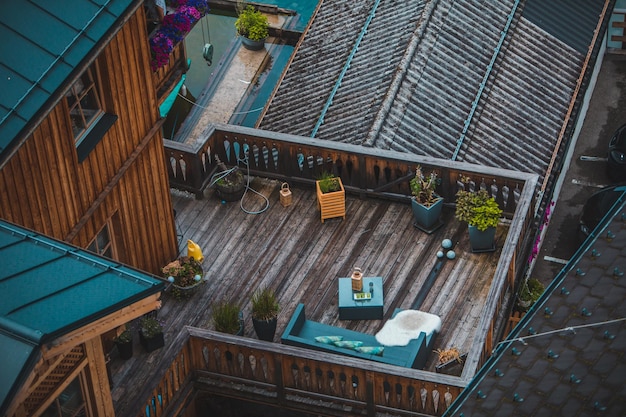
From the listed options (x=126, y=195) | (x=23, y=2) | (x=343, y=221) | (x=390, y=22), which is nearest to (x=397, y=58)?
(x=390, y=22)

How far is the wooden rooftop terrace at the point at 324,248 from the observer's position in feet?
88.2

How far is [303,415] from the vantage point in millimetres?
26719

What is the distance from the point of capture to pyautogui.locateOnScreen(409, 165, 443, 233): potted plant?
29.5 meters

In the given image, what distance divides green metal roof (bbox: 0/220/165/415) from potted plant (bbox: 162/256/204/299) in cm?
754

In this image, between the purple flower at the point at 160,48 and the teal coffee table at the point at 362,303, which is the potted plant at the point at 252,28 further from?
the teal coffee table at the point at 362,303

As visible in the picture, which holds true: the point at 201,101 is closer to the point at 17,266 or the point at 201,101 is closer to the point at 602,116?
the point at 602,116

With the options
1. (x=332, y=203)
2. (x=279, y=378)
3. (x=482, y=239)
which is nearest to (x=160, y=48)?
(x=332, y=203)

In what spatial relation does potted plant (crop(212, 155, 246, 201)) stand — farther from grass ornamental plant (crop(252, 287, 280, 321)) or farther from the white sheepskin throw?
the white sheepskin throw

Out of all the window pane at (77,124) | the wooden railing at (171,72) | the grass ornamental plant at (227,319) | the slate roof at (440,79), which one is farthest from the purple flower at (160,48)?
the slate roof at (440,79)

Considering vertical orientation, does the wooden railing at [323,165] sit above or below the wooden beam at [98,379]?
above

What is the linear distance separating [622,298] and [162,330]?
36.1 feet

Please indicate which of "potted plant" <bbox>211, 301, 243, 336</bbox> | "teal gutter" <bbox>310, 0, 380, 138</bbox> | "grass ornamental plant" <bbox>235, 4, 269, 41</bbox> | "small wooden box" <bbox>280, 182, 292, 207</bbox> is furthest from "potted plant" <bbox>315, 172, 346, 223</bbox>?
"grass ornamental plant" <bbox>235, 4, 269, 41</bbox>

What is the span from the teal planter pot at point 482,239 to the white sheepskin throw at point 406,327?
7.52 feet

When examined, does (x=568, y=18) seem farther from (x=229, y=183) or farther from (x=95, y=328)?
(x=95, y=328)
